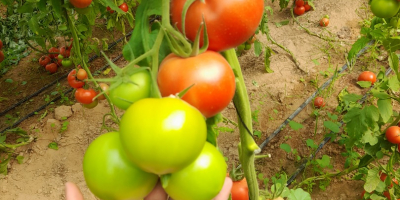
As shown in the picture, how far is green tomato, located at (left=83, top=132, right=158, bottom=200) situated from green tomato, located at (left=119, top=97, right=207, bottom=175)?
0.07m

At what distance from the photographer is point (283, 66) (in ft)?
9.61

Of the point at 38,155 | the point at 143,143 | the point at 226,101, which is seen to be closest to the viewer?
the point at 143,143

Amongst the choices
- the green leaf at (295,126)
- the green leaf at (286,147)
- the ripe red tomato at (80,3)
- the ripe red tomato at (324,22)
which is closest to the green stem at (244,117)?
the ripe red tomato at (80,3)

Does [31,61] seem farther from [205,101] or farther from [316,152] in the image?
[205,101]

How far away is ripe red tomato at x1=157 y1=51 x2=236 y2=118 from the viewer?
0.50 meters

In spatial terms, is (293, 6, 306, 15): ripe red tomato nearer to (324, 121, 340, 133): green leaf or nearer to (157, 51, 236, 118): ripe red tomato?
(324, 121, 340, 133): green leaf

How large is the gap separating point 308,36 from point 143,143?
10.2ft

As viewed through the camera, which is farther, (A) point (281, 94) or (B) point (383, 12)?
(A) point (281, 94)

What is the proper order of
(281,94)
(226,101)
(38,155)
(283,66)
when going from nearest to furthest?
(226,101) → (38,155) → (281,94) → (283,66)

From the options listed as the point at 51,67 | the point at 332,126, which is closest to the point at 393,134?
the point at 332,126

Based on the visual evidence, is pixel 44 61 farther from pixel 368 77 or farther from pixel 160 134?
pixel 160 134

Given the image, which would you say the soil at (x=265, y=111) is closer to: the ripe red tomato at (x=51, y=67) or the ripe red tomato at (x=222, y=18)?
the ripe red tomato at (x=51, y=67)

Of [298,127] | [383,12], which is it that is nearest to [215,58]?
[383,12]

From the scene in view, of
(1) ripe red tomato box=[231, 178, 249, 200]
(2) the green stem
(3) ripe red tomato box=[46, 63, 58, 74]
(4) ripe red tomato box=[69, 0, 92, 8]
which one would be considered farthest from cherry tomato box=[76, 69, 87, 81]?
(2) the green stem
